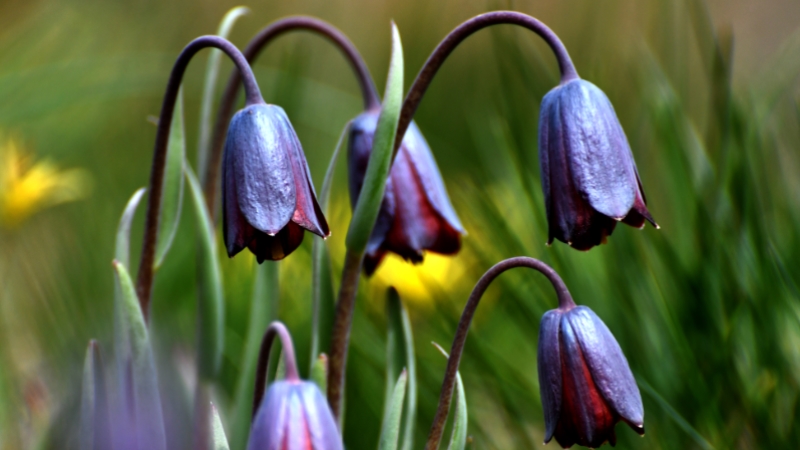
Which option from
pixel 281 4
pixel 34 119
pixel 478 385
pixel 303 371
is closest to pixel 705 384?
pixel 478 385

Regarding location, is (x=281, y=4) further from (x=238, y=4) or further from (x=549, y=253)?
(x=549, y=253)

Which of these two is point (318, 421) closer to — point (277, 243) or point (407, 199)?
point (277, 243)

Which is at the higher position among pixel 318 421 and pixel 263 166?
pixel 263 166

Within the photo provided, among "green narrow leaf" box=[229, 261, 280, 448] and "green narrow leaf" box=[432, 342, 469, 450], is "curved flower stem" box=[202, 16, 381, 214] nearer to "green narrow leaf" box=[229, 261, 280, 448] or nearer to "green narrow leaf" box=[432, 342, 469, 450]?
"green narrow leaf" box=[229, 261, 280, 448]

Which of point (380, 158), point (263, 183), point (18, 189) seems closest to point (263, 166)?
point (263, 183)

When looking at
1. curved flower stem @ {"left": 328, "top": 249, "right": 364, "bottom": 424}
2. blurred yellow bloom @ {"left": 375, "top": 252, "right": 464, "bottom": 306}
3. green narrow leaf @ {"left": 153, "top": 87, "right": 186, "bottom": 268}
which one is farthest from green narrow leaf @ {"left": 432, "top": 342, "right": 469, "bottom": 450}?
blurred yellow bloom @ {"left": 375, "top": 252, "right": 464, "bottom": 306}

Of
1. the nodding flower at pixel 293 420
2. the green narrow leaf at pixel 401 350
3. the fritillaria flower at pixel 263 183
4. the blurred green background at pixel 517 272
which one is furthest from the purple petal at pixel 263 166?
the blurred green background at pixel 517 272
